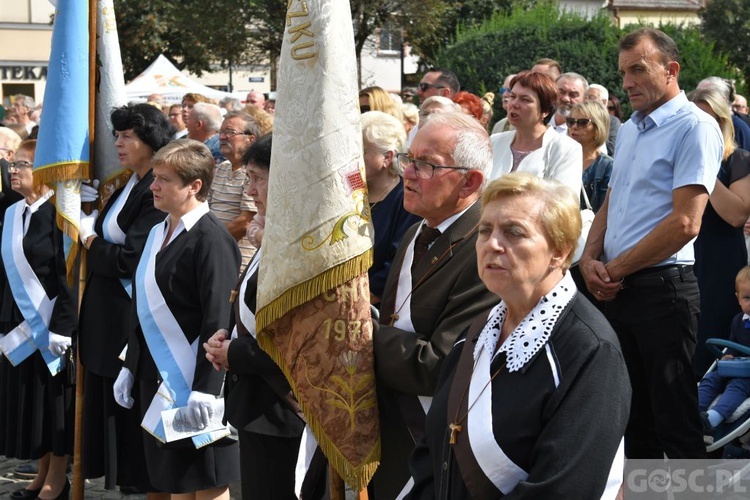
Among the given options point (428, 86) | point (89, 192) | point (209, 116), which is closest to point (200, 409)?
point (89, 192)

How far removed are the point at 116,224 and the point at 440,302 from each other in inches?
99.2

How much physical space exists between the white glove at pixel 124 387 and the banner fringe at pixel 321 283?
1.61m

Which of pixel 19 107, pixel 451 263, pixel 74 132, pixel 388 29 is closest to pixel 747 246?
pixel 451 263

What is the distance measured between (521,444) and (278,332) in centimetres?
129

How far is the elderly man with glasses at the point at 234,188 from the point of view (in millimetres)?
6680

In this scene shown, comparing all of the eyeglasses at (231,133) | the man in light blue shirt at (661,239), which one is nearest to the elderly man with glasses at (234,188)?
the eyeglasses at (231,133)

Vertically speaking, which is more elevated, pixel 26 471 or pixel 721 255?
pixel 721 255

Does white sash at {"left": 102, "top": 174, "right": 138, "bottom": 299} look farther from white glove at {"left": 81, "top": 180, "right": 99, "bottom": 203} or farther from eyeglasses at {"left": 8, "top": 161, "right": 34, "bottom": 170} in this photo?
eyeglasses at {"left": 8, "top": 161, "right": 34, "bottom": 170}

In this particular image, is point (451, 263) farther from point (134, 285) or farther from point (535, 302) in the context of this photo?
point (134, 285)

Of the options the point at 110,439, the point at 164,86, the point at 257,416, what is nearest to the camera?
the point at 257,416

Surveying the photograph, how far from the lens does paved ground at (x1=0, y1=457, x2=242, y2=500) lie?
606 centimetres

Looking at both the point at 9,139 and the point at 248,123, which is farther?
the point at 9,139

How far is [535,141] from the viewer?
18.9 ft

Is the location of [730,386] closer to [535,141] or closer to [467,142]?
[535,141]
